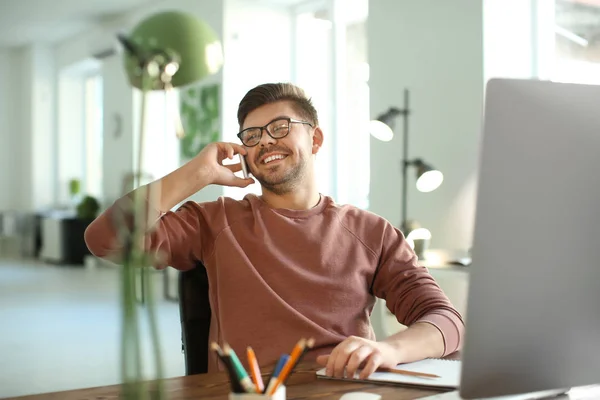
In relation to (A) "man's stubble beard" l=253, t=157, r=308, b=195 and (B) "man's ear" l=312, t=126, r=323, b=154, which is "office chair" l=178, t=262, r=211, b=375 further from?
(B) "man's ear" l=312, t=126, r=323, b=154

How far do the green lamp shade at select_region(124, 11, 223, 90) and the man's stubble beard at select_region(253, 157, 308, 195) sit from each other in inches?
33.8

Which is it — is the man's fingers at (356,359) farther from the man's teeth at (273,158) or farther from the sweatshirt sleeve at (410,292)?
the man's teeth at (273,158)

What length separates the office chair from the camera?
1329 mm

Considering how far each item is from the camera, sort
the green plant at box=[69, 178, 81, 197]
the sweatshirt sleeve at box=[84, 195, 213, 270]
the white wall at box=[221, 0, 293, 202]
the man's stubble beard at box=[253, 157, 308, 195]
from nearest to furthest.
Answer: the sweatshirt sleeve at box=[84, 195, 213, 270]
the man's stubble beard at box=[253, 157, 308, 195]
the white wall at box=[221, 0, 293, 202]
the green plant at box=[69, 178, 81, 197]

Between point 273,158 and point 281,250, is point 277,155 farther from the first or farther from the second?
point 281,250

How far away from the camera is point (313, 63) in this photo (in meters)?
6.06

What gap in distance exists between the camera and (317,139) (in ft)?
5.62

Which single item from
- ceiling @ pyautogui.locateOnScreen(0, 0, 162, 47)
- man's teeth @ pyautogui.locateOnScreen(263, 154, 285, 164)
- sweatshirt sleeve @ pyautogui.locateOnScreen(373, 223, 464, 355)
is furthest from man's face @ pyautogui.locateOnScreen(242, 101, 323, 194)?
ceiling @ pyautogui.locateOnScreen(0, 0, 162, 47)

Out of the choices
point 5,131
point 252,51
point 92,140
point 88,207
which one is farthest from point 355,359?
point 5,131

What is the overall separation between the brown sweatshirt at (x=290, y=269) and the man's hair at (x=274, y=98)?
0.22 m

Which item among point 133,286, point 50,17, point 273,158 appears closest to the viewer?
point 133,286

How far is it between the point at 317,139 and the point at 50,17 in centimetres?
716

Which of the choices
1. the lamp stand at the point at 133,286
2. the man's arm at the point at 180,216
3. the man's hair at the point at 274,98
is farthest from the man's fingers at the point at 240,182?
the lamp stand at the point at 133,286

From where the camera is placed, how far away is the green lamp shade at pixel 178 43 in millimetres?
599
